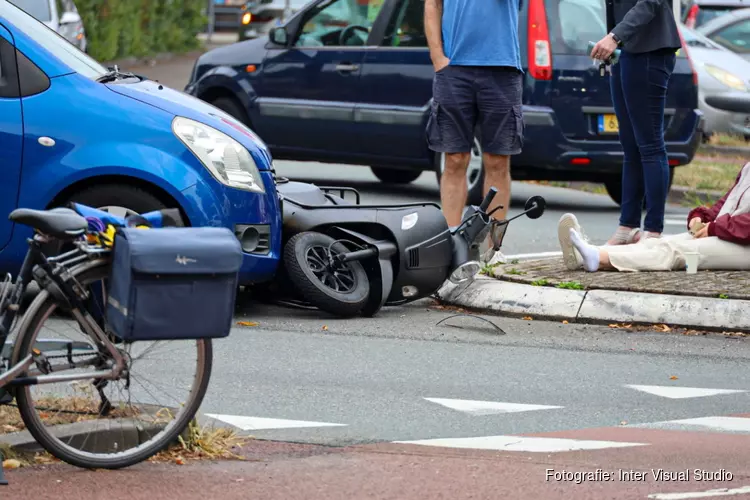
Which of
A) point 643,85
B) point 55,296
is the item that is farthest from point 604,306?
point 55,296

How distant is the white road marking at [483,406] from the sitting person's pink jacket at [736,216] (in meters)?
2.74

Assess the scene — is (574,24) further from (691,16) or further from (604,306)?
(691,16)

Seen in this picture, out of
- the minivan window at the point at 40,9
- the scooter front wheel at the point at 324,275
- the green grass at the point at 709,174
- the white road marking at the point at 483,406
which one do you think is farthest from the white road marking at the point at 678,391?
the minivan window at the point at 40,9

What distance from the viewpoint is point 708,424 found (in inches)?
234

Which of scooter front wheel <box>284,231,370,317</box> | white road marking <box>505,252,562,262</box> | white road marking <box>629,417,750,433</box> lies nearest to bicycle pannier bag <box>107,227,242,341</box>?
white road marking <box>629,417,750,433</box>

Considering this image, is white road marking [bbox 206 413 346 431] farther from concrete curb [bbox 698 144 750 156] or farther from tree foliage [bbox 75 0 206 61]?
tree foliage [bbox 75 0 206 61]

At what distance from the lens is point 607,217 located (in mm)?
12383

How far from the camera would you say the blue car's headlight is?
7.34 m

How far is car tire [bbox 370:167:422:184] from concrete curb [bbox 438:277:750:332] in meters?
5.73

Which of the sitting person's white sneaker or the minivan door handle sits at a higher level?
the minivan door handle

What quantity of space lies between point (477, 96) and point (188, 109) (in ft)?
6.83

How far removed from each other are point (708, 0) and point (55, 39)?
14.9 m

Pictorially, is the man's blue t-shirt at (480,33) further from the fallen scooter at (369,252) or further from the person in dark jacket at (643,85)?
the fallen scooter at (369,252)

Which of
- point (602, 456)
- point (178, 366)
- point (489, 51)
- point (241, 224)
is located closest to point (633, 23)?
point (489, 51)
